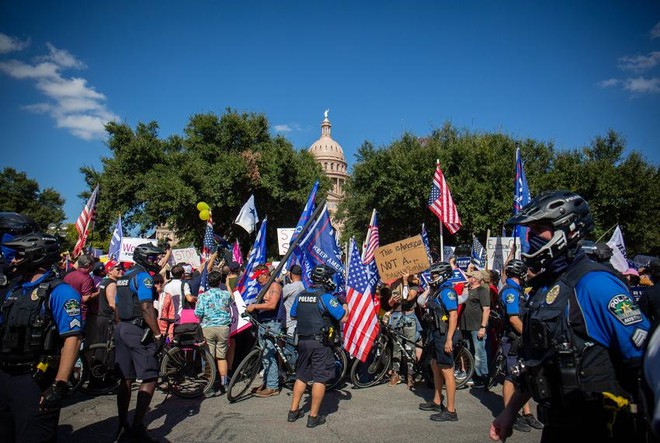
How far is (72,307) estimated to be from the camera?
11.7 feet

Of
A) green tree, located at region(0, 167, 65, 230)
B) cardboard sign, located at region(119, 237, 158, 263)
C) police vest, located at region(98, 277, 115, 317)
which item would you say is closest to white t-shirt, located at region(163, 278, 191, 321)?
police vest, located at region(98, 277, 115, 317)

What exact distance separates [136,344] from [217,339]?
8.31 feet

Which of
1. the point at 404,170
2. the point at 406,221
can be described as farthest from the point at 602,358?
the point at 406,221

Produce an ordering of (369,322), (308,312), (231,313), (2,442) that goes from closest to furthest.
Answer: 1. (2,442)
2. (308,312)
3. (369,322)
4. (231,313)

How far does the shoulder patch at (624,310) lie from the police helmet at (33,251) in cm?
400

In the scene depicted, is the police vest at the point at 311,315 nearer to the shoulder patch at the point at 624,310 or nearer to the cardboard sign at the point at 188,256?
the shoulder patch at the point at 624,310

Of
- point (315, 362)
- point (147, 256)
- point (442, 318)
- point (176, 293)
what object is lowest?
point (315, 362)

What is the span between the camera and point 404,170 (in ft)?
96.2

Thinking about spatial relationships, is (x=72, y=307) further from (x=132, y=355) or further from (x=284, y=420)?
(x=284, y=420)

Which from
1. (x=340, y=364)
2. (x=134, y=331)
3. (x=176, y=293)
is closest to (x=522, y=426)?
(x=340, y=364)

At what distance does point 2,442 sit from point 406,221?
29.6 metres

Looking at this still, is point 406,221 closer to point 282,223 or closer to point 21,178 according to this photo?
point 282,223

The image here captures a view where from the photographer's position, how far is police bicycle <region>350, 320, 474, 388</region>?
320 inches

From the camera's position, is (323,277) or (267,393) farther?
(267,393)
